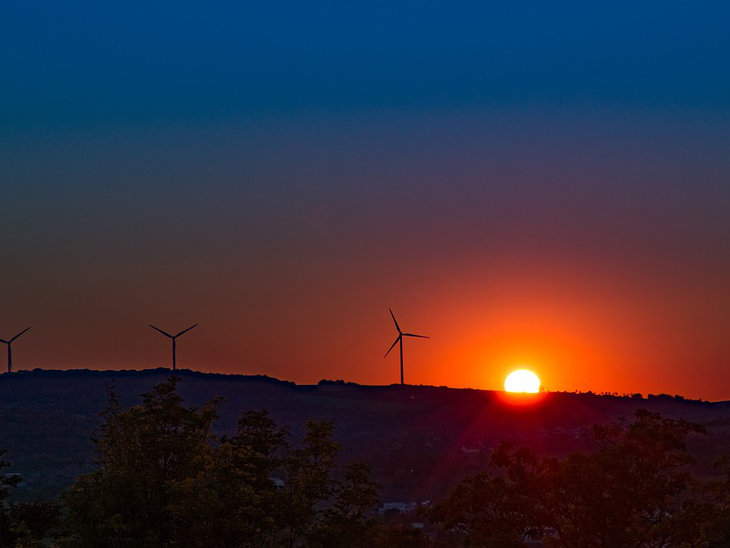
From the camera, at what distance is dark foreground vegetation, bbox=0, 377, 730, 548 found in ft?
117

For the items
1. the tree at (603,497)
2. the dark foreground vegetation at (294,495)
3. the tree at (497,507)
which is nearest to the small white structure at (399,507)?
the tree at (497,507)

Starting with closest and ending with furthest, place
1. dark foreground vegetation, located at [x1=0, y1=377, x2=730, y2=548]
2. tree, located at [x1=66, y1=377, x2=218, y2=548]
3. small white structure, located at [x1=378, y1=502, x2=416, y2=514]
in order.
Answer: tree, located at [x1=66, y1=377, x2=218, y2=548]
dark foreground vegetation, located at [x1=0, y1=377, x2=730, y2=548]
small white structure, located at [x1=378, y1=502, x2=416, y2=514]

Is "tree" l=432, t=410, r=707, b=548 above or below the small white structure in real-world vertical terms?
above

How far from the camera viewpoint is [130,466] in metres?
36.6

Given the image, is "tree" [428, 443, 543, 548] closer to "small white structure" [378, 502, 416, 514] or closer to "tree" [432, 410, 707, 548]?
"tree" [432, 410, 707, 548]

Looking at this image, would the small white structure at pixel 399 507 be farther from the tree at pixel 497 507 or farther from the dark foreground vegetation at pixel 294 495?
the dark foreground vegetation at pixel 294 495

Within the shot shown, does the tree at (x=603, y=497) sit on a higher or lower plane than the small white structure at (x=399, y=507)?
higher

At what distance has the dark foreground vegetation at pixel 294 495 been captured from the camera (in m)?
35.6

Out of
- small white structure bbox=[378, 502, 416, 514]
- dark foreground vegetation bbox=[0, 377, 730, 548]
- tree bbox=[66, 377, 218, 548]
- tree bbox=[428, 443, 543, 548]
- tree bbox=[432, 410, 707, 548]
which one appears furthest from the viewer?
small white structure bbox=[378, 502, 416, 514]

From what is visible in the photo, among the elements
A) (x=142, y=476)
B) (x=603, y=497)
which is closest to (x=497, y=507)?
(x=603, y=497)

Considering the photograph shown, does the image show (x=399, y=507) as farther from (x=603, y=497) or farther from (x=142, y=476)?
(x=142, y=476)

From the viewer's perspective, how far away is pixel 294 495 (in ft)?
128

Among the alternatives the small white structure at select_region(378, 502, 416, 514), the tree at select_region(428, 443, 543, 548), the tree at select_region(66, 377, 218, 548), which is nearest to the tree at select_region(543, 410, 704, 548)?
the tree at select_region(428, 443, 543, 548)

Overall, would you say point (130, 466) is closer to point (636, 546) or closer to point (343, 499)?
point (343, 499)
